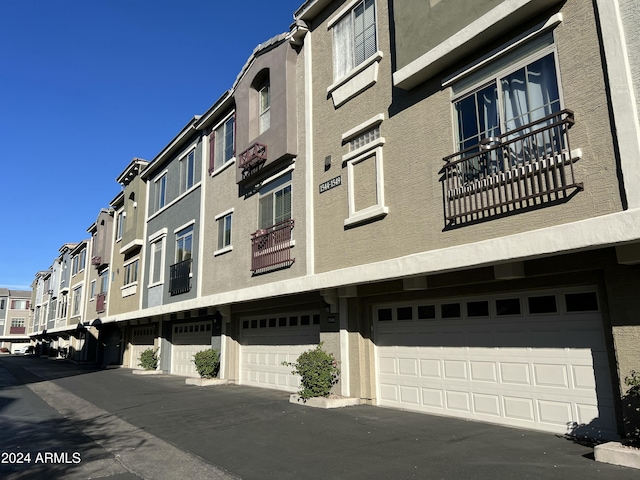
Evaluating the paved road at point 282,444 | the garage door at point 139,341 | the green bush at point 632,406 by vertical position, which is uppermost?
the garage door at point 139,341

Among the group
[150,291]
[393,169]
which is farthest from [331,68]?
[150,291]

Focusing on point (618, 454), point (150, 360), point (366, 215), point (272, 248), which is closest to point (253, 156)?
point (272, 248)

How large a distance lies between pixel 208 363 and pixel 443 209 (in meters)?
11.0

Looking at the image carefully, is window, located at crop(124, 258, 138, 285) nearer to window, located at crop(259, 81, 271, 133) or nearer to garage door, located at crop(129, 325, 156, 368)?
garage door, located at crop(129, 325, 156, 368)

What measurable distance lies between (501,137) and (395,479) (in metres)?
5.32

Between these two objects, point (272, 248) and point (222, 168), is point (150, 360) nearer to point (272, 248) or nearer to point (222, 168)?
point (222, 168)

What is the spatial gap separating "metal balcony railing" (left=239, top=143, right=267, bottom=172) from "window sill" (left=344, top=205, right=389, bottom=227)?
441cm

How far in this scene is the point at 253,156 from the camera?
14.6m

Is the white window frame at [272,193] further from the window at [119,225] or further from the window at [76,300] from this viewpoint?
the window at [76,300]

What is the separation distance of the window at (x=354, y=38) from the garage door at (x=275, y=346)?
6572 millimetres

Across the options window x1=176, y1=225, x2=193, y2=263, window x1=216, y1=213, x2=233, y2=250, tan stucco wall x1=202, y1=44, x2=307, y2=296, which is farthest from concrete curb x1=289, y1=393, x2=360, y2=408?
window x1=176, y1=225, x2=193, y2=263

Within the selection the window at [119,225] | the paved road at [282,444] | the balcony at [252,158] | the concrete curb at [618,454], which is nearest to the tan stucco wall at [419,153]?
the balcony at [252,158]

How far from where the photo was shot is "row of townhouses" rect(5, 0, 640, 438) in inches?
268

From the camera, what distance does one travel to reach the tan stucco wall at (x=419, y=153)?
22.1ft
